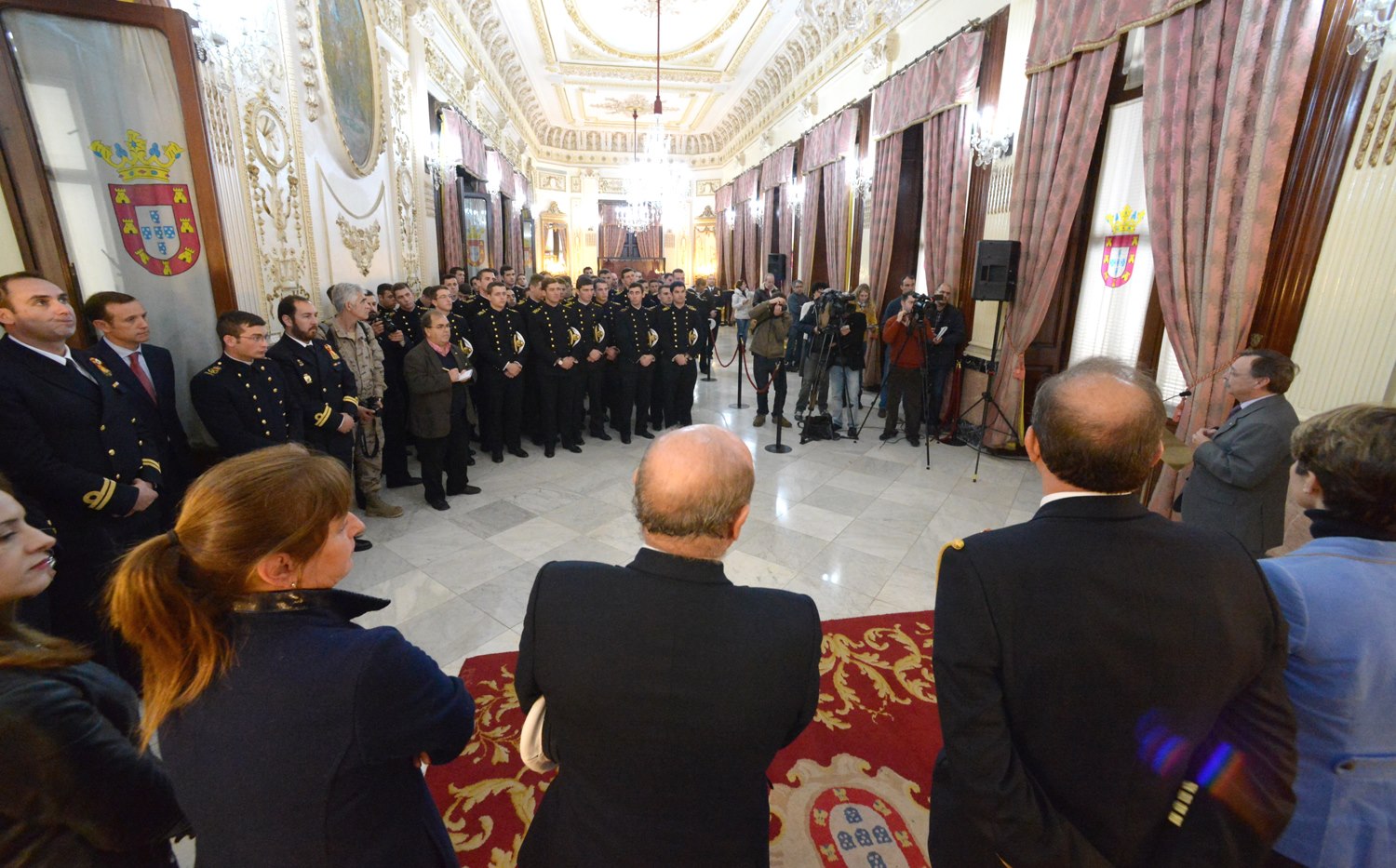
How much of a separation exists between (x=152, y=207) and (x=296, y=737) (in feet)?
10.2

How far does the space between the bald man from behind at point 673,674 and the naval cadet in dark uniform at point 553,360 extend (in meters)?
4.39

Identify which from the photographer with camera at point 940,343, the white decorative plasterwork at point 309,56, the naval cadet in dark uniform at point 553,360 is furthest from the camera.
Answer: the photographer with camera at point 940,343

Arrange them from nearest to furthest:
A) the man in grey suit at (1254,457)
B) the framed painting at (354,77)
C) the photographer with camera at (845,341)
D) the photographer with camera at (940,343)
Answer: the man in grey suit at (1254,457) → the framed painting at (354,77) → the photographer with camera at (940,343) → the photographer with camera at (845,341)

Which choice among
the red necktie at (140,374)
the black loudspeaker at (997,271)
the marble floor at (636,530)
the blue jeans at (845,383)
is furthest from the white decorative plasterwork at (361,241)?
the black loudspeaker at (997,271)

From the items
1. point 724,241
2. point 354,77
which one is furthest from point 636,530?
point 724,241

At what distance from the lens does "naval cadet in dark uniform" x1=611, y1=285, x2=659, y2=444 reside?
18.6ft

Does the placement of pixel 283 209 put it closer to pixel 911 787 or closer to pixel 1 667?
pixel 1 667

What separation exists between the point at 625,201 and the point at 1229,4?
16.1 m

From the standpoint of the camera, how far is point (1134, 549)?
36.9 inches

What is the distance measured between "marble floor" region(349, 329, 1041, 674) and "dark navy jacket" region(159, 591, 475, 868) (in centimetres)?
171

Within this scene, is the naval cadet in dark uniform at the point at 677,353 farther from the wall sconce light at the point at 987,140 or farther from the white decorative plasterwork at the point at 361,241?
the wall sconce light at the point at 987,140

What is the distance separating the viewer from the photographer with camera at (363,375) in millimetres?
3785

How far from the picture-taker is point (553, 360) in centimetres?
514

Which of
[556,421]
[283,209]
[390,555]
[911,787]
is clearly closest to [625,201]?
[556,421]
